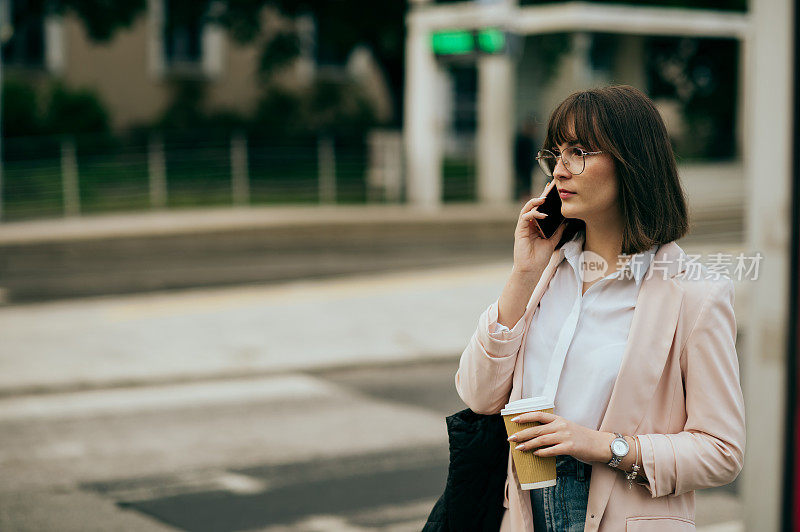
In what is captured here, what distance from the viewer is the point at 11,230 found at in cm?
1772

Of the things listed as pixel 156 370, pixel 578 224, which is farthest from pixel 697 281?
pixel 156 370

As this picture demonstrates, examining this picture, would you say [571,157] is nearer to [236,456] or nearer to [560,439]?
[560,439]

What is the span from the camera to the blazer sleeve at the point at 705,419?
2.26 metres

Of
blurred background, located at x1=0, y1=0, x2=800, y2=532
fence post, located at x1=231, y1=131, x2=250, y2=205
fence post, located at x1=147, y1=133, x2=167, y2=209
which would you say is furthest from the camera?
fence post, located at x1=231, y1=131, x2=250, y2=205

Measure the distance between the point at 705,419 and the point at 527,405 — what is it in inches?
14.6

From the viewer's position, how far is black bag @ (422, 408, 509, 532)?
97.7 inches

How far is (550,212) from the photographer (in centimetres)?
247

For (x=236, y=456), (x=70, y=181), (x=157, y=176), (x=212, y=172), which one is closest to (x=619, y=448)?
(x=236, y=456)

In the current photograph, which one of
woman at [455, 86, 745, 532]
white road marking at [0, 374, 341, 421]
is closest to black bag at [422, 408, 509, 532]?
woman at [455, 86, 745, 532]

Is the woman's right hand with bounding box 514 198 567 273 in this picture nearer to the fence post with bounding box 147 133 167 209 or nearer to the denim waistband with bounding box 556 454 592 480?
the denim waistband with bounding box 556 454 592 480

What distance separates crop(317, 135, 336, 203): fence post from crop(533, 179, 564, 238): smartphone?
20.2 meters

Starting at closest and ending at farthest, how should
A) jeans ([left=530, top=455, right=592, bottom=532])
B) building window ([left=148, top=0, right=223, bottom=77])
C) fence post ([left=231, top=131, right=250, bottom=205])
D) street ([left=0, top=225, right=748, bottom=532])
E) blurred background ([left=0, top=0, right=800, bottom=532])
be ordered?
jeans ([left=530, top=455, right=592, bottom=532]), blurred background ([left=0, top=0, right=800, bottom=532]), street ([left=0, top=225, right=748, bottom=532]), fence post ([left=231, top=131, right=250, bottom=205]), building window ([left=148, top=0, right=223, bottom=77])

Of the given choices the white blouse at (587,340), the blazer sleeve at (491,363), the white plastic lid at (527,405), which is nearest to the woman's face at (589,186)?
the white blouse at (587,340)

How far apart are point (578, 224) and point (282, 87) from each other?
30055mm
